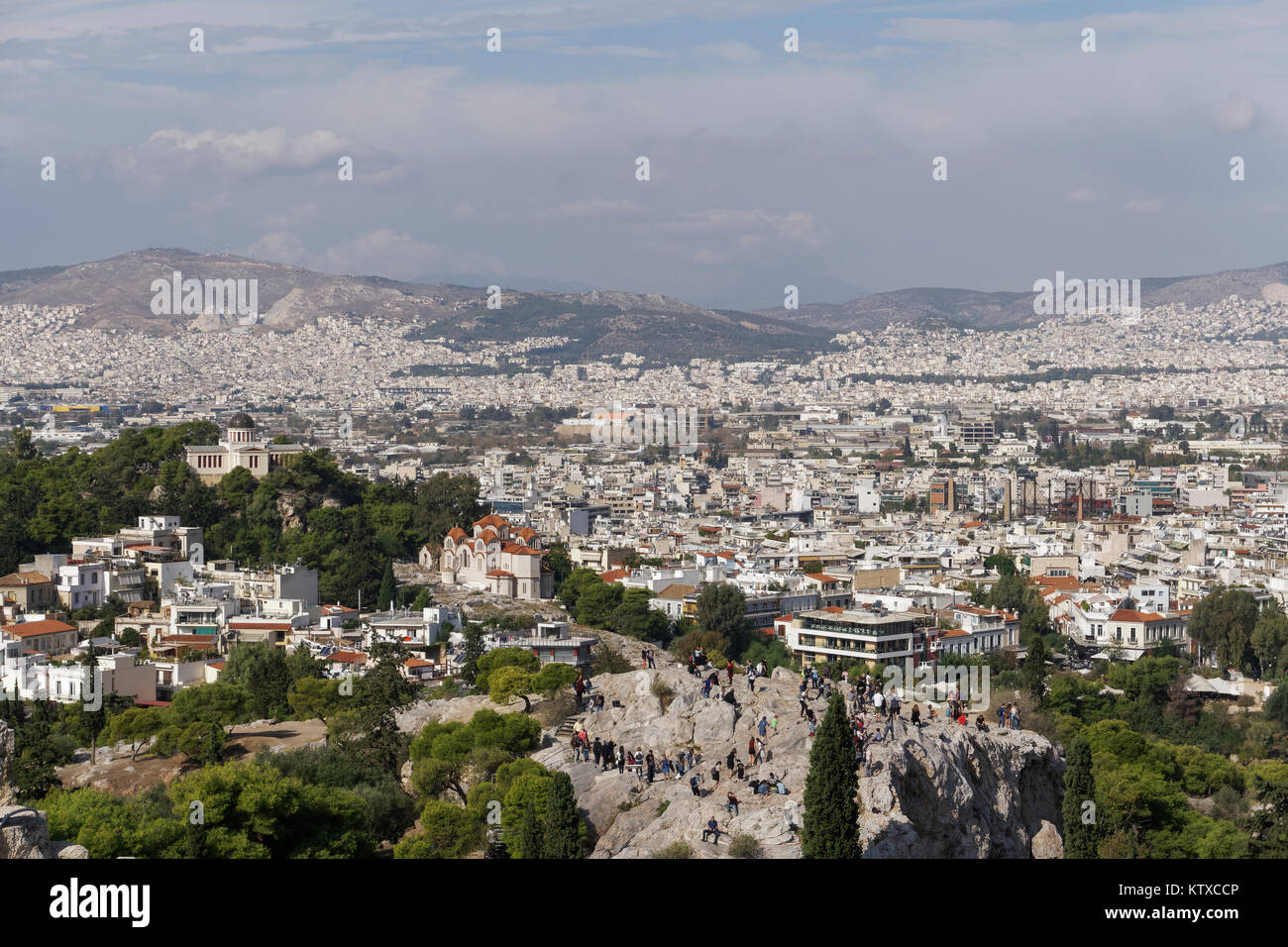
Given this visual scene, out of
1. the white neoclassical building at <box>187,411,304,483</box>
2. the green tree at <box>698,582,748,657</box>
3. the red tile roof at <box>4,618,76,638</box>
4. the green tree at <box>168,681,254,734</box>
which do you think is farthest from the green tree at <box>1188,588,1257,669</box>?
the red tile roof at <box>4,618,76,638</box>

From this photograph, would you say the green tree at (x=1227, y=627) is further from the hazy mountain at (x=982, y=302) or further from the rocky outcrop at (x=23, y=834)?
the hazy mountain at (x=982, y=302)

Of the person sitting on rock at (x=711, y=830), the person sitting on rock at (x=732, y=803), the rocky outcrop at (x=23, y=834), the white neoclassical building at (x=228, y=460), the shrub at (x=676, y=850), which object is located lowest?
the shrub at (x=676, y=850)

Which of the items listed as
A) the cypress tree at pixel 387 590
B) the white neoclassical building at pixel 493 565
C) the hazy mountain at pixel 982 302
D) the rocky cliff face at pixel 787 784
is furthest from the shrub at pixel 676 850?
the hazy mountain at pixel 982 302

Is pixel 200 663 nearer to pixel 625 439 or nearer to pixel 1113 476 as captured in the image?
pixel 1113 476

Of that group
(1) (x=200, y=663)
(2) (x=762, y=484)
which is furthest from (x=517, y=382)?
(1) (x=200, y=663)

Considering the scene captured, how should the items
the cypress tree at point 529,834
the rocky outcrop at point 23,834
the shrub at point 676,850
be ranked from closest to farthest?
the rocky outcrop at point 23,834 → the shrub at point 676,850 → the cypress tree at point 529,834

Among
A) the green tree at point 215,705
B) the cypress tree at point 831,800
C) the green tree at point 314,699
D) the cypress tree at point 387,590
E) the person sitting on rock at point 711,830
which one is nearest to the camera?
the cypress tree at point 831,800

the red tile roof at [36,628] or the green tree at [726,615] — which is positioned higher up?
the red tile roof at [36,628]
